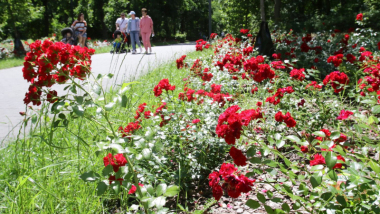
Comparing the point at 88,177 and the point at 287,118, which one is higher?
the point at 287,118

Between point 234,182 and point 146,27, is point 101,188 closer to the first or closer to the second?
point 234,182

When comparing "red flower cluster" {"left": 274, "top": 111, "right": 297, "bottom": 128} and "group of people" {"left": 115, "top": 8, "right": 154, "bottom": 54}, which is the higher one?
"group of people" {"left": 115, "top": 8, "right": 154, "bottom": 54}

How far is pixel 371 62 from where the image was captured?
3.65m

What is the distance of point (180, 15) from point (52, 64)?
120ft

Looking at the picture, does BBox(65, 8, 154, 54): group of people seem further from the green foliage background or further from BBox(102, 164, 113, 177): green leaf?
BBox(102, 164, 113, 177): green leaf

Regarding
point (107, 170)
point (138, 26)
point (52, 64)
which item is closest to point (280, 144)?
point (107, 170)

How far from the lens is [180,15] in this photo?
36500 mm

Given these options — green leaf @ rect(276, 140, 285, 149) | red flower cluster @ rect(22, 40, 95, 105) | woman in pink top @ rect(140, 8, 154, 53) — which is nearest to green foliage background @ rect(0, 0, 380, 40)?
woman in pink top @ rect(140, 8, 154, 53)

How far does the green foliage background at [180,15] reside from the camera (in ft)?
51.1

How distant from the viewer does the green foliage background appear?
51.1 ft

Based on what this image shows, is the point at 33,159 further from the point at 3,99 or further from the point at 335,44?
the point at 335,44

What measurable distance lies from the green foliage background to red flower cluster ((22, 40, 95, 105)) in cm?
1278

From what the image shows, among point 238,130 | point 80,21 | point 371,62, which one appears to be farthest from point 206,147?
point 80,21

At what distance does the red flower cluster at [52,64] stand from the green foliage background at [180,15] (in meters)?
12.8
